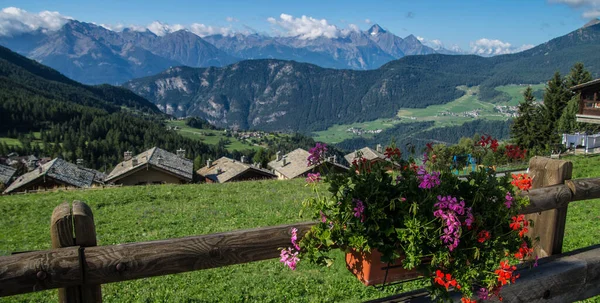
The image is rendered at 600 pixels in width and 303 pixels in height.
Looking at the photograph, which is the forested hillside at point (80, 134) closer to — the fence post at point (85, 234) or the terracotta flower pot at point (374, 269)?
the terracotta flower pot at point (374, 269)

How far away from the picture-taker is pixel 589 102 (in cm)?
3009

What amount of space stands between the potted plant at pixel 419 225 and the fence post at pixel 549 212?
129 centimetres

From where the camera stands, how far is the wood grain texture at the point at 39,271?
2.33m

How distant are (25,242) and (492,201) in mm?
12888

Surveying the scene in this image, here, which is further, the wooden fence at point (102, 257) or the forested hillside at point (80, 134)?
the forested hillside at point (80, 134)

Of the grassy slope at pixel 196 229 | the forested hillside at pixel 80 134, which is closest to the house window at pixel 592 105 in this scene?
the grassy slope at pixel 196 229

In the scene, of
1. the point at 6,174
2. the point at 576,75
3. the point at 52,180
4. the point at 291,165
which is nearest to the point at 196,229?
the point at 52,180

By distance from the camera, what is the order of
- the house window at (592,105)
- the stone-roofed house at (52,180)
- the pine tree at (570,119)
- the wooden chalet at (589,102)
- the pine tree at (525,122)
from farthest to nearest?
the pine tree at (525,122), the pine tree at (570,119), the stone-roofed house at (52,180), the house window at (592,105), the wooden chalet at (589,102)

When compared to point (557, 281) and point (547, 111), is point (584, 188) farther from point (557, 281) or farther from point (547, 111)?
point (547, 111)

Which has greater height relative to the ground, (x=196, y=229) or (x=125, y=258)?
(x=125, y=258)

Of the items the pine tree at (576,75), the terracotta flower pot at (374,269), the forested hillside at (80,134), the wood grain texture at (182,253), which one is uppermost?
the pine tree at (576,75)

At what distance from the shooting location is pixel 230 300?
663 centimetres

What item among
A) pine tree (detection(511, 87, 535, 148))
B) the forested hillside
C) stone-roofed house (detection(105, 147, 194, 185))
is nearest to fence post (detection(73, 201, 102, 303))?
stone-roofed house (detection(105, 147, 194, 185))

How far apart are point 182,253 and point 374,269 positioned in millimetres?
1362
